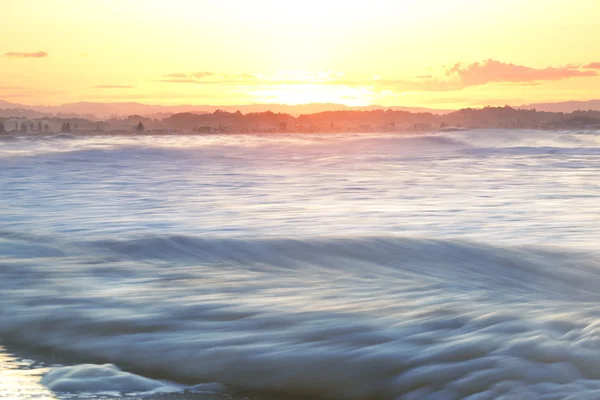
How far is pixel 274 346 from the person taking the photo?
4.24 m

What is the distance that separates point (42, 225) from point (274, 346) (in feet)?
19.4

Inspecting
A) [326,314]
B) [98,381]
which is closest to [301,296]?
[326,314]

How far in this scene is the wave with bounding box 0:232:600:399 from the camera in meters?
3.73

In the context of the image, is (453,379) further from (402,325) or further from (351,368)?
(402,325)

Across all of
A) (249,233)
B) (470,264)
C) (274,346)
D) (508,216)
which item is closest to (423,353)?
(274,346)

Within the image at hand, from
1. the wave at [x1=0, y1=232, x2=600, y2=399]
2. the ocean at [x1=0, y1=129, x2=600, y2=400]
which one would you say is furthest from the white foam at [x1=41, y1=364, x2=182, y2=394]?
the wave at [x1=0, y1=232, x2=600, y2=399]

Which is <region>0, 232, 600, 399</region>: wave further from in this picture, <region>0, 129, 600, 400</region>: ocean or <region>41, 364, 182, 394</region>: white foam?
<region>41, 364, 182, 394</region>: white foam

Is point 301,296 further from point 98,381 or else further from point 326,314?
point 98,381

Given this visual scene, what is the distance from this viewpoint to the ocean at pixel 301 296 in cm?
369

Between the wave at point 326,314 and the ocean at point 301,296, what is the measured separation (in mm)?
15

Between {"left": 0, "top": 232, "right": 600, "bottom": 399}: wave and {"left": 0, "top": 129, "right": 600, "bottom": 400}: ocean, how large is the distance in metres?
0.02

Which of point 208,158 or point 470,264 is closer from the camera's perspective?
point 470,264

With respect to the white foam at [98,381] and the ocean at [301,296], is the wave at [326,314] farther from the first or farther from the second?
the white foam at [98,381]

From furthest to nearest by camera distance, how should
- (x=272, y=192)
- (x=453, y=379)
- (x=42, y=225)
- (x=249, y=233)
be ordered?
(x=272, y=192)
(x=42, y=225)
(x=249, y=233)
(x=453, y=379)
